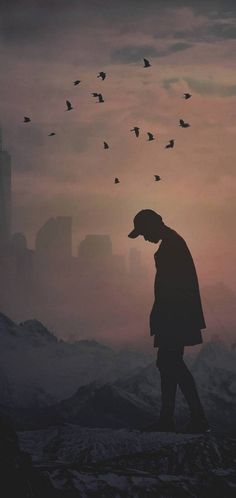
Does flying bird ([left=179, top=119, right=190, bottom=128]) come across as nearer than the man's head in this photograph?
No

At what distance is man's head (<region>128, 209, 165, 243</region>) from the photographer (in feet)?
42.2

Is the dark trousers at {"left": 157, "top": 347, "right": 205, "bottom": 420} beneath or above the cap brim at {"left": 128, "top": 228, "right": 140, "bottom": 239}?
beneath

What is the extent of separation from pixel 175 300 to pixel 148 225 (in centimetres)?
141

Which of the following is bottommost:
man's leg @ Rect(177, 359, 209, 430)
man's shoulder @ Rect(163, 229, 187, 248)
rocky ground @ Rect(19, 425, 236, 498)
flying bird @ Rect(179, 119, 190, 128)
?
rocky ground @ Rect(19, 425, 236, 498)

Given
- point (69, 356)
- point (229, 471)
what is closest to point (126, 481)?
point (229, 471)

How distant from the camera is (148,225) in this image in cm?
1286

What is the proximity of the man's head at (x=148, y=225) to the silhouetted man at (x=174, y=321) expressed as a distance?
17mm

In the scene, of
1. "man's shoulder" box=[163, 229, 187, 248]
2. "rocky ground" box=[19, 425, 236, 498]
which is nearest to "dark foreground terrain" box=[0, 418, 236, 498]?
"rocky ground" box=[19, 425, 236, 498]

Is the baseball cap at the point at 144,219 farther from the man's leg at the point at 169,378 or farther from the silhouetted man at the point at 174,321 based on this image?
the man's leg at the point at 169,378

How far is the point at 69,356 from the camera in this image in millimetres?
47719

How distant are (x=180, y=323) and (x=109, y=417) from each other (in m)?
9.79

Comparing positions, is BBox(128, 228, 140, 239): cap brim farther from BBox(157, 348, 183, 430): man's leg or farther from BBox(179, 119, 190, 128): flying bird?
BBox(179, 119, 190, 128): flying bird

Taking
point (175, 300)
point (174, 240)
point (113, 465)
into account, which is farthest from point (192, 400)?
point (113, 465)

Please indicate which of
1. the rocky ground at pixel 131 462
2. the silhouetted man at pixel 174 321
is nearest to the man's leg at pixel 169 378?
the silhouetted man at pixel 174 321
